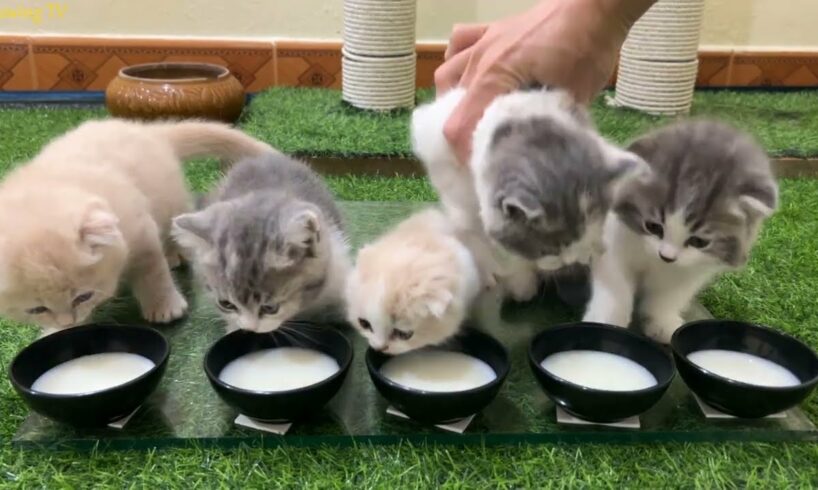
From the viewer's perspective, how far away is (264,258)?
4.53ft

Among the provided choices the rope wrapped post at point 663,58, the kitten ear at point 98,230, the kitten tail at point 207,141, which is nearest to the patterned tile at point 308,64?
the rope wrapped post at point 663,58

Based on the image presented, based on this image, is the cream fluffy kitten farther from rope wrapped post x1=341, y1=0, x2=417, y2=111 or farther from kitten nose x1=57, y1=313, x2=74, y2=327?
rope wrapped post x1=341, y1=0, x2=417, y2=111

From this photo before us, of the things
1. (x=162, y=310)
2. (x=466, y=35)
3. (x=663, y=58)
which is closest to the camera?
(x=162, y=310)

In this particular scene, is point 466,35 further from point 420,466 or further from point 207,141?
point 420,466

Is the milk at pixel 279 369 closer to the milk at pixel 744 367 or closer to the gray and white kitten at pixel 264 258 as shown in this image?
the gray and white kitten at pixel 264 258

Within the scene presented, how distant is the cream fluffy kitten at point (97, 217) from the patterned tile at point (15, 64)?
2.17 metres

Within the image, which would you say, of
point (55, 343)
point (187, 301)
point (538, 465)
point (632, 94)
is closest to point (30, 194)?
point (55, 343)

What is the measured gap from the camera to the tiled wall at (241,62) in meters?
3.66

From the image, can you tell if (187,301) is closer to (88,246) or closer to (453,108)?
(88,246)

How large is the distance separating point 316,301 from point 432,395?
42 centimetres

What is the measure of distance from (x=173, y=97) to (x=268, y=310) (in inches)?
75.7

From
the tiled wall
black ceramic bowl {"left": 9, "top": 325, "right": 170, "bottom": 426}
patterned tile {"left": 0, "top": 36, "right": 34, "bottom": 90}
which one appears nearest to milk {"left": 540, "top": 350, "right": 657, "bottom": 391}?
black ceramic bowl {"left": 9, "top": 325, "right": 170, "bottom": 426}

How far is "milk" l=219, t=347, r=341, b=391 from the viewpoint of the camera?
1309 millimetres

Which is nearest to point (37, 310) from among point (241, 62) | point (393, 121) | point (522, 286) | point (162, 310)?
point (162, 310)
